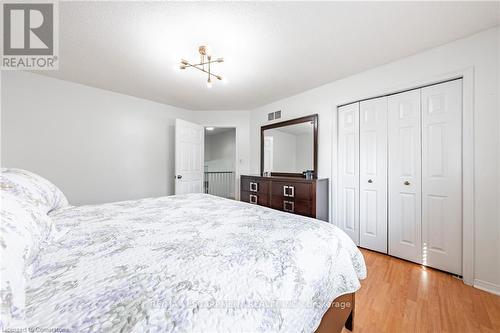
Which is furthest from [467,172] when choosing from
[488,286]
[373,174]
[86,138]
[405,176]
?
[86,138]

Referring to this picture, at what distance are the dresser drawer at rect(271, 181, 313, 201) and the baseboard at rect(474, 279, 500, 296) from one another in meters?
1.71

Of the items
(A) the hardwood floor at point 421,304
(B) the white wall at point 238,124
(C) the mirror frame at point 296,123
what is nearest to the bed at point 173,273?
(A) the hardwood floor at point 421,304

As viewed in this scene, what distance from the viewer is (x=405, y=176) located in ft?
7.66

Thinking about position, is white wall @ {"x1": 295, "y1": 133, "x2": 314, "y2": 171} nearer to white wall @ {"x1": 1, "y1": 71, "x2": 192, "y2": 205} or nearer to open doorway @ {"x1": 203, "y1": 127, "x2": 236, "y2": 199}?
white wall @ {"x1": 1, "y1": 71, "x2": 192, "y2": 205}

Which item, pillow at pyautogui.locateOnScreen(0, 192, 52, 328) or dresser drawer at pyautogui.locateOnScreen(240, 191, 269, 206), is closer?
pillow at pyautogui.locateOnScreen(0, 192, 52, 328)

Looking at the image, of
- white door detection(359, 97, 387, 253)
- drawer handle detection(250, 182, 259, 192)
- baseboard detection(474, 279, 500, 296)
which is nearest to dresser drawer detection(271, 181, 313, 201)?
drawer handle detection(250, 182, 259, 192)

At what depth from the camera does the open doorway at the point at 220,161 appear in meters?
6.67

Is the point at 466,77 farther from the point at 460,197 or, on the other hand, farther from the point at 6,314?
the point at 6,314

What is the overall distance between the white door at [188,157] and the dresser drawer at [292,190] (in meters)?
1.74

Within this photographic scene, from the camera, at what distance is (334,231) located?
1.23 metres

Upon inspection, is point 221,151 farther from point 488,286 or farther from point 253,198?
point 488,286

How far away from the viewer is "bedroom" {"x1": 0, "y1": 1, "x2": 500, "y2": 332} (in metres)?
0.67

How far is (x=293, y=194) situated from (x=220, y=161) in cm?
486

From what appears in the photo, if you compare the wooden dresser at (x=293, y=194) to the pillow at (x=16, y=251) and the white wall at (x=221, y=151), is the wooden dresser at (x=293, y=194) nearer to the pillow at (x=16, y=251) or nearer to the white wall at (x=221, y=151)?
the pillow at (x=16, y=251)
